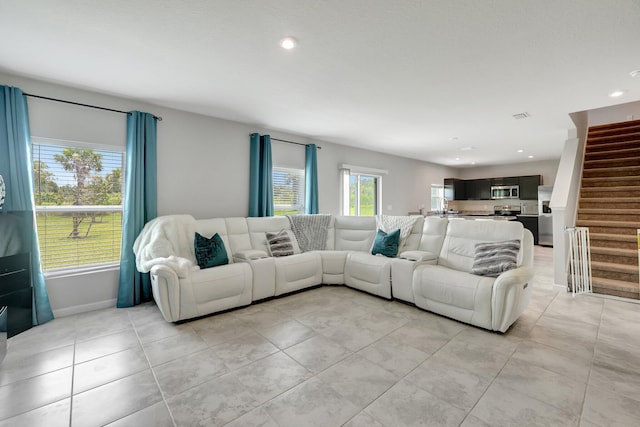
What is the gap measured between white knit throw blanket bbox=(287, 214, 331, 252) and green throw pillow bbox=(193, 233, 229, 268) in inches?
51.6

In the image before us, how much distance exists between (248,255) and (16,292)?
2.21m

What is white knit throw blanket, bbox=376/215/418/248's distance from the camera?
402cm

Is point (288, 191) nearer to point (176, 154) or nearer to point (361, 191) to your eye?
point (176, 154)

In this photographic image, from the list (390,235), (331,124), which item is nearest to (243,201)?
(331,124)

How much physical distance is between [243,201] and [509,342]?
3873mm

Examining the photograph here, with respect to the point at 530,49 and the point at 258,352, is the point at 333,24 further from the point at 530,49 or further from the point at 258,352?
the point at 258,352

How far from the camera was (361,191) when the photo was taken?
6.76 meters

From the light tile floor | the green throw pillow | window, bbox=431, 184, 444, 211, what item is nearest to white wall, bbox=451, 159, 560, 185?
window, bbox=431, 184, 444, 211

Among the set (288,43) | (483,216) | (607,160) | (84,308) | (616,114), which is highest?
(616,114)

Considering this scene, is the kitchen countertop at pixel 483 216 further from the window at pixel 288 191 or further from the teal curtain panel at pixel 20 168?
the teal curtain panel at pixel 20 168

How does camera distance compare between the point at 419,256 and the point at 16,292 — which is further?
the point at 419,256

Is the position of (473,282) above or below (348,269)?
above

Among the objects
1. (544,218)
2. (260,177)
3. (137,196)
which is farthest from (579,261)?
(137,196)

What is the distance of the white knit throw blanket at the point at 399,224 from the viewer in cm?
402
